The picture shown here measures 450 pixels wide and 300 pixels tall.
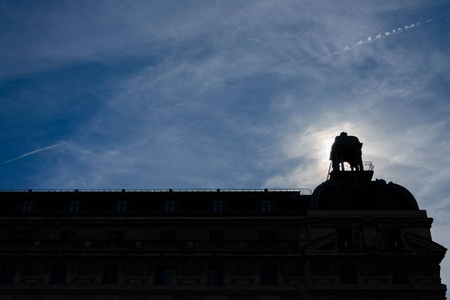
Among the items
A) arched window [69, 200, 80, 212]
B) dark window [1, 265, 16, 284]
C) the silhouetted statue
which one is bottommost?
dark window [1, 265, 16, 284]

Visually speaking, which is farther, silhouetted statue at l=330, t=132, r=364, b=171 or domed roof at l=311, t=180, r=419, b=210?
silhouetted statue at l=330, t=132, r=364, b=171

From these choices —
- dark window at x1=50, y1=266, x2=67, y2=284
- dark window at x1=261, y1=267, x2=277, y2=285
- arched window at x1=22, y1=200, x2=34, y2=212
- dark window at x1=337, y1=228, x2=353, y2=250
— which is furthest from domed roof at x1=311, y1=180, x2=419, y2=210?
arched window at x1=22, y1=200, x2=34, y2=212

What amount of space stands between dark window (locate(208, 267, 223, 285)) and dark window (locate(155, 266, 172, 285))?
3377mm

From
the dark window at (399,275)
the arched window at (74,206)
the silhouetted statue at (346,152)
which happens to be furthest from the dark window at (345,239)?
the arched window at (74,206)

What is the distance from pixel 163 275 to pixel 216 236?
19.5 ft

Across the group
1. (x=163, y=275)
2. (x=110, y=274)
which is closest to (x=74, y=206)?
(x=110, y=274)

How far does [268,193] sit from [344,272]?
1036cm

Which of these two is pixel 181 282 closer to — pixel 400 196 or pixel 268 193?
pixel 268 193

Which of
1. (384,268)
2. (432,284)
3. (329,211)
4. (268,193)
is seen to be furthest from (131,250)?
(432,284)

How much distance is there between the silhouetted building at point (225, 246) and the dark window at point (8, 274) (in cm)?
10

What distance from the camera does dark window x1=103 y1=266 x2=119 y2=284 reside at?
49594 millimetres

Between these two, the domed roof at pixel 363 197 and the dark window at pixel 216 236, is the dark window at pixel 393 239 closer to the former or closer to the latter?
the domed roof at pixel 363 197

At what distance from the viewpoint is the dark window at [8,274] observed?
50062 millimetres

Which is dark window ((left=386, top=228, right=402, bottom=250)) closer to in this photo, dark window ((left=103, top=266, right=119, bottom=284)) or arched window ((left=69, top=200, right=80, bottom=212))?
dark window ((left=103, top=266, right=119, bottom=284))
